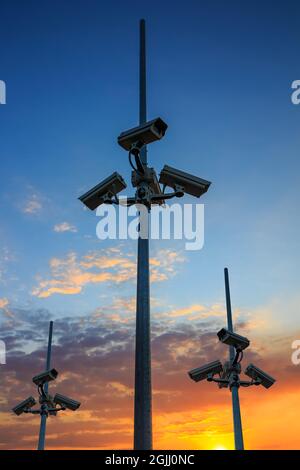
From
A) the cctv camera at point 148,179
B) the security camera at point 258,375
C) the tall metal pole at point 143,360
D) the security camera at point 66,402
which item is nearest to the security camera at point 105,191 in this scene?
the cctv camera at point 148,179

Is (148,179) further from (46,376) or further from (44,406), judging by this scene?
(44,406)

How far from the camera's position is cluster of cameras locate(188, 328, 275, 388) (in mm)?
13334

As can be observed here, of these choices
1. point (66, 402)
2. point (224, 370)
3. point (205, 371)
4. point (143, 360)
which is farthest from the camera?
point (66, 402)

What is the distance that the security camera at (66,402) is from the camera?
18.8 m

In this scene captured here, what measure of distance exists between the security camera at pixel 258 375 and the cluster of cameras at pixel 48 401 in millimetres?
7573

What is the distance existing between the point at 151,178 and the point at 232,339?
774 cm

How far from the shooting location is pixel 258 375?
16.8 m

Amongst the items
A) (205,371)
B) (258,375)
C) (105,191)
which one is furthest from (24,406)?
(105,191)

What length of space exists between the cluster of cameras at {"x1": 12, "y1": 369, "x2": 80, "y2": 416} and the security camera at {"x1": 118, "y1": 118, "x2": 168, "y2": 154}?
1221 centimetres
